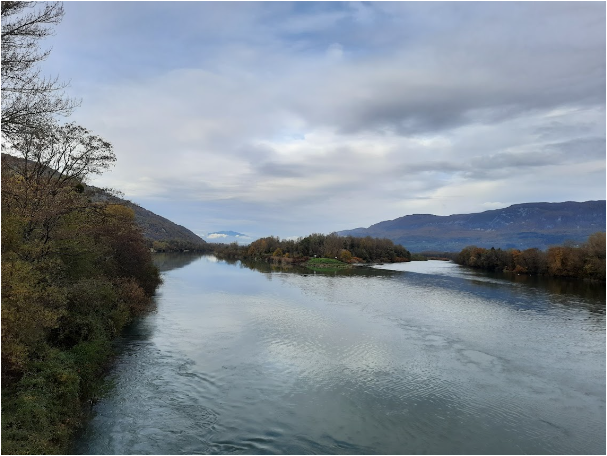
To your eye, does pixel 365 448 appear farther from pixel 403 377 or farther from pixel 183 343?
pixel 183 343

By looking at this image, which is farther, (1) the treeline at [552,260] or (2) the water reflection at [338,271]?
(2) the water reflection at [338,271]

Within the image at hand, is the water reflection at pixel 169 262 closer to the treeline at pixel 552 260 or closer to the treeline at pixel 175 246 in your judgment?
the treeline at pixel 175 246

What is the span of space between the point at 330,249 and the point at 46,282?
108m

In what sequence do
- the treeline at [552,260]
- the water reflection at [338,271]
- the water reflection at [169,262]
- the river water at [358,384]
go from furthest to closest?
1. the water reflection at [169,262]
2. the water reflection at [338,271]
3. the river water at [358,384]
4. the treeline at [552,260]

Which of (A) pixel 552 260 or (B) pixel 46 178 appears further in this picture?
(A) pixel 552 260

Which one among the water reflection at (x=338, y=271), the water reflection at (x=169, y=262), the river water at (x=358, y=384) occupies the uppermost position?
the water reflection at (x=169, y=262)

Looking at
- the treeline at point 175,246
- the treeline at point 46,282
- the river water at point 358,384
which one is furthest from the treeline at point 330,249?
the treeline at point 46,282

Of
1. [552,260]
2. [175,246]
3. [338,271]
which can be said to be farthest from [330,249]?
[552,260]

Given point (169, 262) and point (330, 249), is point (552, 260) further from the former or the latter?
point (169, 262)

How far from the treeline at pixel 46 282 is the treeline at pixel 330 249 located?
95957mm

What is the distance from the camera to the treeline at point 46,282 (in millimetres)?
10781

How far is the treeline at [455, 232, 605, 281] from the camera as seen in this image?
417 inches

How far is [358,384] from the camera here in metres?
17.6

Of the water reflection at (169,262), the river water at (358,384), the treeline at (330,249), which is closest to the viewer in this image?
the river water at (358,384)
